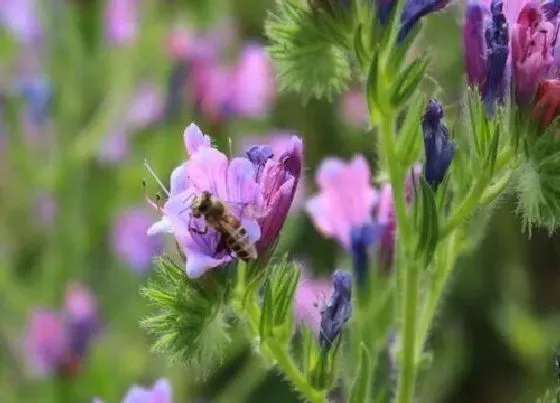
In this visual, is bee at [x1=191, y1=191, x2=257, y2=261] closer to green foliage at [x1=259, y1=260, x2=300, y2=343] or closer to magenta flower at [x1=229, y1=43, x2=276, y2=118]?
green foliage at [x1=259, y1=260, x2=300, y2=343]

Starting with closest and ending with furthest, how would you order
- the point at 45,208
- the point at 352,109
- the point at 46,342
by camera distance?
the point at 46,342, the point at 45,208, the point at 352,109

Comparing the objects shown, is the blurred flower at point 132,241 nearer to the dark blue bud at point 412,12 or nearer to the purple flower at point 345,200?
the purple flower at point 345,200

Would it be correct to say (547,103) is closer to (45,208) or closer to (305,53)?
(305,53)

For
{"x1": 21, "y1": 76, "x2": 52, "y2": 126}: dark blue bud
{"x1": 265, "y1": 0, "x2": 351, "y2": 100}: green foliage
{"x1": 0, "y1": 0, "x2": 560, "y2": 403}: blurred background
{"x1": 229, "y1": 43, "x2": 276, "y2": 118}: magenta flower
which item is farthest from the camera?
{"x1": 21, "y1": 76, "x2": 52, "y2": 126}: dark blue bud

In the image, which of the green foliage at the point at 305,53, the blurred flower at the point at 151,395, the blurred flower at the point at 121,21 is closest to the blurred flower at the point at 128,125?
the blurred flower at the point at 121,21

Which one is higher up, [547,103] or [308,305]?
[547,103]

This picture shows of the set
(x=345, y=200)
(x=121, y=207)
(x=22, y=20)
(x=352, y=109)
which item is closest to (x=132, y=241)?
(x=121, y=207)

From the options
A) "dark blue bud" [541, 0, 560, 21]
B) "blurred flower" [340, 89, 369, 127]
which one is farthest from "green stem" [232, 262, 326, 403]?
"blurred flower" [340, 89, 369, 127]
